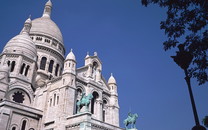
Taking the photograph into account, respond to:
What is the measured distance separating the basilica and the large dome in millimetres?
5742

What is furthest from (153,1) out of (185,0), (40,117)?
(40,117)

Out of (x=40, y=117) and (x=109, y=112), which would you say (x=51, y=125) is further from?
(x=109, y=112)

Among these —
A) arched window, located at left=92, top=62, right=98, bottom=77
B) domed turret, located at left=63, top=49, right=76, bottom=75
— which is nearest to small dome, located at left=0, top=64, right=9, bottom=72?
domed turret, located at left=63, top=49, right=76, bottom=75

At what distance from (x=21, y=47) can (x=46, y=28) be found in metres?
15.9

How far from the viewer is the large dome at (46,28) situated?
54706 millimetres

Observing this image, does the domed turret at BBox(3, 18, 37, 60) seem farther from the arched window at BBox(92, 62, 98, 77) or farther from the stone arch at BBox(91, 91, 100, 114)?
the stone arch at BBox(91, 91, 100, 114)

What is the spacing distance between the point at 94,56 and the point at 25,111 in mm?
15764

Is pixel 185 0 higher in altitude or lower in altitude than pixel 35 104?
lower

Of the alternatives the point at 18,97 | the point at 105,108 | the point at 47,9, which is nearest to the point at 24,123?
the point at 18,97

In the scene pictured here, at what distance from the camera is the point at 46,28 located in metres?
56.2

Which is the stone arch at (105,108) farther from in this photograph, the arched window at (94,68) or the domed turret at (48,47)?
the domed turret at (48,47)

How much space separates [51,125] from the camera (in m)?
32.2

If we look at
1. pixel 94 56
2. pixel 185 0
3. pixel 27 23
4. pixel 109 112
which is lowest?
pixel 185 0

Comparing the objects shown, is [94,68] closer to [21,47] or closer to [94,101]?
[94,101]
